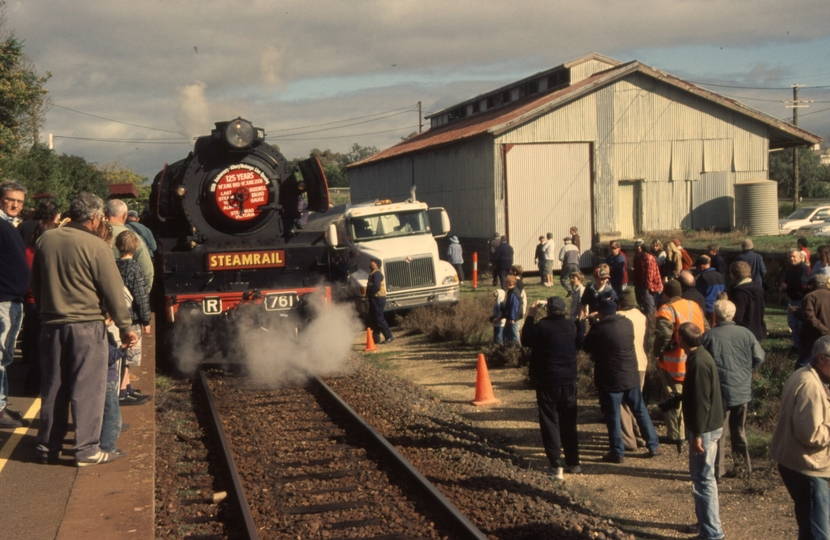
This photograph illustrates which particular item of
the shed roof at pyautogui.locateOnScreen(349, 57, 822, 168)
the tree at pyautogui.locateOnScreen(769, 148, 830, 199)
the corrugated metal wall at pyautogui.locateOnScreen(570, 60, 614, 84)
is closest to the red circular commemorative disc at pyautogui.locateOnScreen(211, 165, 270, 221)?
the shed roof at pyautogui.locateOnScreen(349, 57, 822, 168)

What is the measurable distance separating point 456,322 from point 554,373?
9.08 meters

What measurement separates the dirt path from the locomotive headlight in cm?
467

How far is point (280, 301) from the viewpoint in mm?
12750

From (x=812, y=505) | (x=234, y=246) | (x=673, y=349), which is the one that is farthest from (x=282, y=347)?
(x=812, y=505)

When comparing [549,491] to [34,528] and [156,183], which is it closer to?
[34,528]

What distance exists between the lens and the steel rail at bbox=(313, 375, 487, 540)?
6246mm

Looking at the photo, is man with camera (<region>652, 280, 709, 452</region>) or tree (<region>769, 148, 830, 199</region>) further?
tree (<region>769, 148, 830, 199</region>)

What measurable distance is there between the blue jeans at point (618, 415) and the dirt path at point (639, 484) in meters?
0.19

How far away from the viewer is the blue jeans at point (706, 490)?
6.38 meters

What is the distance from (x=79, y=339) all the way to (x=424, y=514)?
2.96 m

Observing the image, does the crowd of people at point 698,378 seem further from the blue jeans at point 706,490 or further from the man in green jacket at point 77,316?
the man in green jacket at point 77,316

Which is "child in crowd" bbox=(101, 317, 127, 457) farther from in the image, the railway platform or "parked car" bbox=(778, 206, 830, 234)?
"parked car" bbox=(778, 206, 830, 234)

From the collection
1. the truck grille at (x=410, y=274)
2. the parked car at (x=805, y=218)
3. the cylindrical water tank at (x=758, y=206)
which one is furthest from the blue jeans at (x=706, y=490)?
the parked car at (x=805, y=218)

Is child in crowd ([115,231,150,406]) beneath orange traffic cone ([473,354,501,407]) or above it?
above
